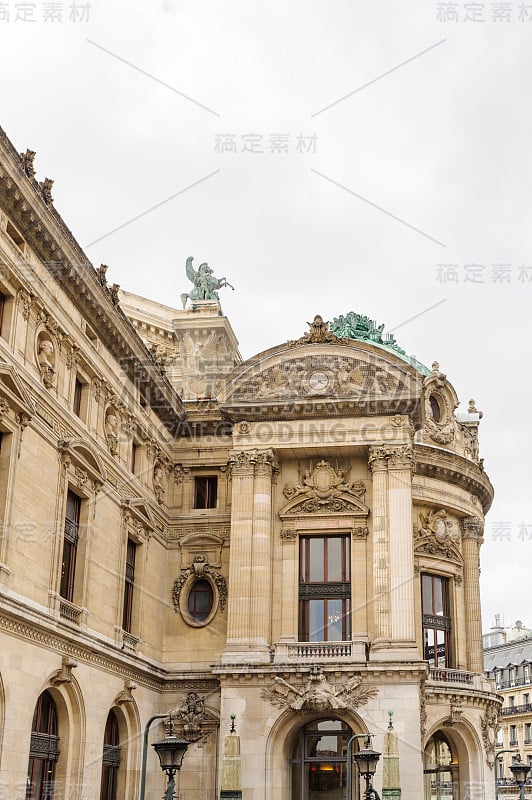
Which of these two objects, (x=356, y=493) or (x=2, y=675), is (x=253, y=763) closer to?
(x=356, y=493)

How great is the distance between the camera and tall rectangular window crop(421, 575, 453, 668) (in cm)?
4322

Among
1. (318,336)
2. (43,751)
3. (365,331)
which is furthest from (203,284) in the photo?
(43,751)

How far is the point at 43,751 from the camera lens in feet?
92.6

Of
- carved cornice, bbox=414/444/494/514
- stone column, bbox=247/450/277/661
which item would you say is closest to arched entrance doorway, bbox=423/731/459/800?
carved cornice, bbox=414/444/494/514

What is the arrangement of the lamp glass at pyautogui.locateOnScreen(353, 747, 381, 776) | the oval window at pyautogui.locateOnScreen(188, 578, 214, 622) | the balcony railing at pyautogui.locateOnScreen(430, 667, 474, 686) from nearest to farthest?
1. the lamp glass at pyautogui.locateOnScreen(353, 747, 381, 776)
2. the oval window at pyautogui.locateOnScreen(188, 578, 214, 622)
3. the balcony railing at pyautogui.locateOnScreen(430, 667, 474, 686)

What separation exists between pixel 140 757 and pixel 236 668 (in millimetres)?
4175

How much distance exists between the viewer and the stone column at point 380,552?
118 ft

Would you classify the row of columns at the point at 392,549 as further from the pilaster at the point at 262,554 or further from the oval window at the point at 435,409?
the oval window at the point at 435,409

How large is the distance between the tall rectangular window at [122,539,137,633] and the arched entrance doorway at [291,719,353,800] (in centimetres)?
717

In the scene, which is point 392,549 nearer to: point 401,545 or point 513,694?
point 401,545

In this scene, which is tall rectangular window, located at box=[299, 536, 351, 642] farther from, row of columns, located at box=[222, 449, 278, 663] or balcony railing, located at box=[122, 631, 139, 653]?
balcony railing, located at box=[122, 631, 139, 653]

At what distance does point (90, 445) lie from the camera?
3166 cm

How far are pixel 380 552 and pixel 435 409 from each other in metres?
12.9

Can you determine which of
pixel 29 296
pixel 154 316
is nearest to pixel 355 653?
pixel 29 296
